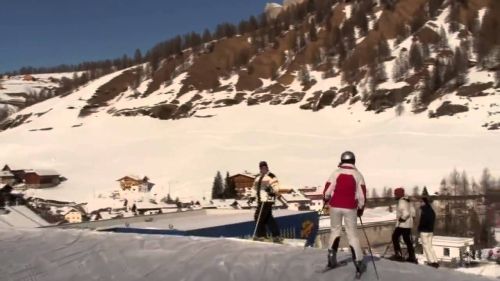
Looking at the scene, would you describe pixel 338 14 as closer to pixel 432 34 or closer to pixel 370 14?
pixel 370 14

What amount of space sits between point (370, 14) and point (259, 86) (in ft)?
108

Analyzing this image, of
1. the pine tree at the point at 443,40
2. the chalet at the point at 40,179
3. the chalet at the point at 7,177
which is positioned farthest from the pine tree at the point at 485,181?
the chalet at the point at 7,177

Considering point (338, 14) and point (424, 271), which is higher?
point (338, 14)

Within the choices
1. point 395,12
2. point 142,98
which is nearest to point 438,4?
point 395,12

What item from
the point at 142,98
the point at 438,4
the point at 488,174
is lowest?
the point at 488,174

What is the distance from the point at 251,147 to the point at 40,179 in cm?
2679

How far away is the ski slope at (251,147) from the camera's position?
61.0 metres

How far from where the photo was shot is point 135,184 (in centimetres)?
6319

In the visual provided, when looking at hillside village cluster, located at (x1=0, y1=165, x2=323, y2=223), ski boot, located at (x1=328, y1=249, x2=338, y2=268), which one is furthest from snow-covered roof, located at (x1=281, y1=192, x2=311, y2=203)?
ski boot, located at (x1=328, y1=249, x2=338, y2=268)

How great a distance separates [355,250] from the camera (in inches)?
243

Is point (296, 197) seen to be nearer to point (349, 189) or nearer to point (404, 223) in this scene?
point (404, 223)

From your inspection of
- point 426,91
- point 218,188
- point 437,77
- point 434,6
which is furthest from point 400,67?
point 218,188

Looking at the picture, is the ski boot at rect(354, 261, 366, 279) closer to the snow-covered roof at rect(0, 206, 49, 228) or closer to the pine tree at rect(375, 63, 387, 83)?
the snow-covered roof at rect(0, 206, 49, 228)

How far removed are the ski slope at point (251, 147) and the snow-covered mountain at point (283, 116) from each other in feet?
0.76
